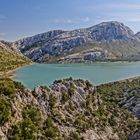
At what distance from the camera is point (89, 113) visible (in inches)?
2453

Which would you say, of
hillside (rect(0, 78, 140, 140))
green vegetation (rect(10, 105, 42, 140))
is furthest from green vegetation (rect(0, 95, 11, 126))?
green vegetation (rect(10, 105, 42, 140))

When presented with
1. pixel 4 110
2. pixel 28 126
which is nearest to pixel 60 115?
pixel 28 126

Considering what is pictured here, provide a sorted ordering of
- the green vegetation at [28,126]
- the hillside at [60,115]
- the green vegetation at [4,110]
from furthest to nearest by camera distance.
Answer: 1. the hillside at [60,115]
2. the green vegetation at [28,126]
3. the green vegetation at [4,110]

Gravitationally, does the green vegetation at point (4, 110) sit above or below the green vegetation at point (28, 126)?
above

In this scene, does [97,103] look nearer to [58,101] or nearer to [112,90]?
[58,101]

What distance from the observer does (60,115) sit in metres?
52.9

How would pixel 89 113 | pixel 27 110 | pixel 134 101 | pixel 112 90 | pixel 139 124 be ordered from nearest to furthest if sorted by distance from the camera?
1. pixel 27 110
2. pixel 89 113
3. pixel 139 124
4. pixel 134 101
5. pixel 112 90

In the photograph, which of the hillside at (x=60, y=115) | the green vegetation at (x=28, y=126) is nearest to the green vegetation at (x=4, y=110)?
the hillside at (x=60, y=115)

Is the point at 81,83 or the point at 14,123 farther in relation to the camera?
the point at 81,83

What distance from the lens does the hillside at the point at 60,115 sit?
1645 inches

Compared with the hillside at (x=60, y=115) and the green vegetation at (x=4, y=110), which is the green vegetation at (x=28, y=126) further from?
the green vegetation at (x=4, y=110)

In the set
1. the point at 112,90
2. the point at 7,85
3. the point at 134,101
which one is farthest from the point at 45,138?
the point at 112,90

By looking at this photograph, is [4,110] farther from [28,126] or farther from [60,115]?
[60,115]

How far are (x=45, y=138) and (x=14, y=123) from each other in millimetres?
4869
